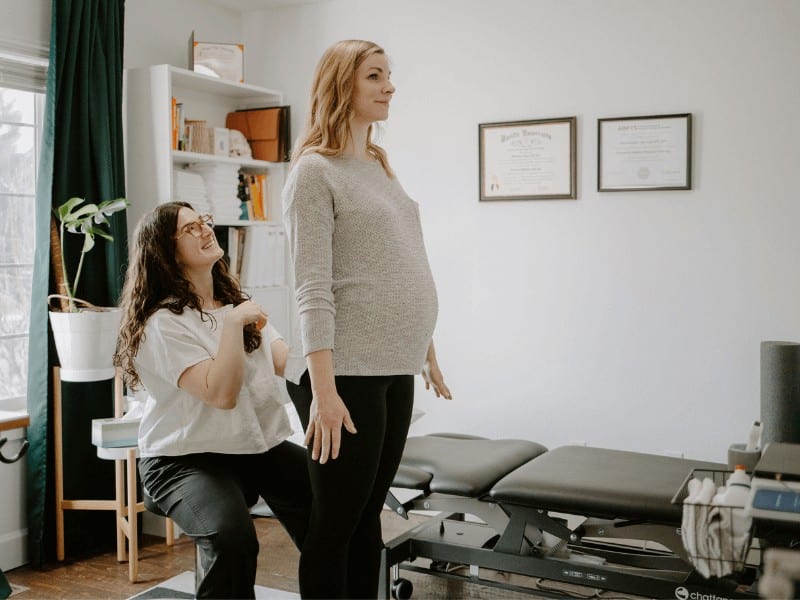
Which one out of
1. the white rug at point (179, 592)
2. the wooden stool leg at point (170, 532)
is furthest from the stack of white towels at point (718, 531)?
the wooden stool leg at point (170, 532)

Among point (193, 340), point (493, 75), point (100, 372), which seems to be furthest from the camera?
point (493, 75)

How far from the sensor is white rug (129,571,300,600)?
2.77 m

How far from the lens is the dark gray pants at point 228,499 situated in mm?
1842

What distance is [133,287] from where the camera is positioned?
7.08 ft

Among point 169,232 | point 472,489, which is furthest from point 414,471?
point 169,232

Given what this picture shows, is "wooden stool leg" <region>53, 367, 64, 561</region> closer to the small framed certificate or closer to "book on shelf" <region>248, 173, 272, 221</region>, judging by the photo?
"book on shelf" <region>248, 173, 272, 221</region>

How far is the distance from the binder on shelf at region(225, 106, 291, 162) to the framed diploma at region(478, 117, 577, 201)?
0.95 m

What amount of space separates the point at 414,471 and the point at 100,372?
3.94 feet

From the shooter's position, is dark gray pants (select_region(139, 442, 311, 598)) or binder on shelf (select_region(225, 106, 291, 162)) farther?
binder on shelf (select_region(225, 106, 291, 162))

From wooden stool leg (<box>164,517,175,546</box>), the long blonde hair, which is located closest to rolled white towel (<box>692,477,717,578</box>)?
the long blonde hair

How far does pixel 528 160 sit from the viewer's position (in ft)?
11.4

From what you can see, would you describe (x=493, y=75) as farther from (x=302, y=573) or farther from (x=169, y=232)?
(x=302, y=573)

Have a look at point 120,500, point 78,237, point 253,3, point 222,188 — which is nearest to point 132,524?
point 120,500

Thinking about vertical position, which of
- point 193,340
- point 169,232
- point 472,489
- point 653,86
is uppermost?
point 653,86
